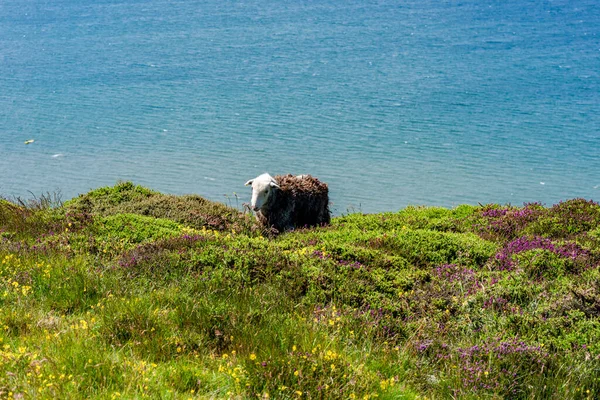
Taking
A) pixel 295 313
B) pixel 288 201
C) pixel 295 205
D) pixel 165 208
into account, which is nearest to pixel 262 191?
pixel 288 201

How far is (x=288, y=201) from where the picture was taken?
14742 millimetres

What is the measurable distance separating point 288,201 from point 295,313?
7.15 metres

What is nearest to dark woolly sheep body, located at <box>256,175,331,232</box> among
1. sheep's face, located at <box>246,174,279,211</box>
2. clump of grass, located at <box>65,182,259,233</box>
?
sheep's face, located at <box>246,174,279,211</box>

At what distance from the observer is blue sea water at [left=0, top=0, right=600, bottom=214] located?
24.0 metres

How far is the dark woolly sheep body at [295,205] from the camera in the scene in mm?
14578

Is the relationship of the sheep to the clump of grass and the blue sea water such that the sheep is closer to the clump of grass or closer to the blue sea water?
the clump of grass

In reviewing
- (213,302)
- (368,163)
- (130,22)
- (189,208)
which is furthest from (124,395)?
(130,22)

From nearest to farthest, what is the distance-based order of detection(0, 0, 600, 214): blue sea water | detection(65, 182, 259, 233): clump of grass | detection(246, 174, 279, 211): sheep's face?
detection(246, 174, 279, 211): sheep's face < detection(65, 182, 259, 233): clump of grass < detection(0, 0, 600, 214): blue sea water

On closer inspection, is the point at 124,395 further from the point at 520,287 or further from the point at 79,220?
the point at 79,220

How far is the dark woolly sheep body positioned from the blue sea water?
5.51 m

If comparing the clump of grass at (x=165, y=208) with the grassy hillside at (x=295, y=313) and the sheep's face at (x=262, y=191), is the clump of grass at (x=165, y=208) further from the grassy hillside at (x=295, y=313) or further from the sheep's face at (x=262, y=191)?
the grassy hillside at (x=295, y=313)

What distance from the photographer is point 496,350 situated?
22.9ft

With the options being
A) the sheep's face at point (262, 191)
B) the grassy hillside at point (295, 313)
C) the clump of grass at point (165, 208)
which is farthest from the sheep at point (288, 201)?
the grassy hillside at point (295, 313)

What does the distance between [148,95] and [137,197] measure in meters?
23.5
